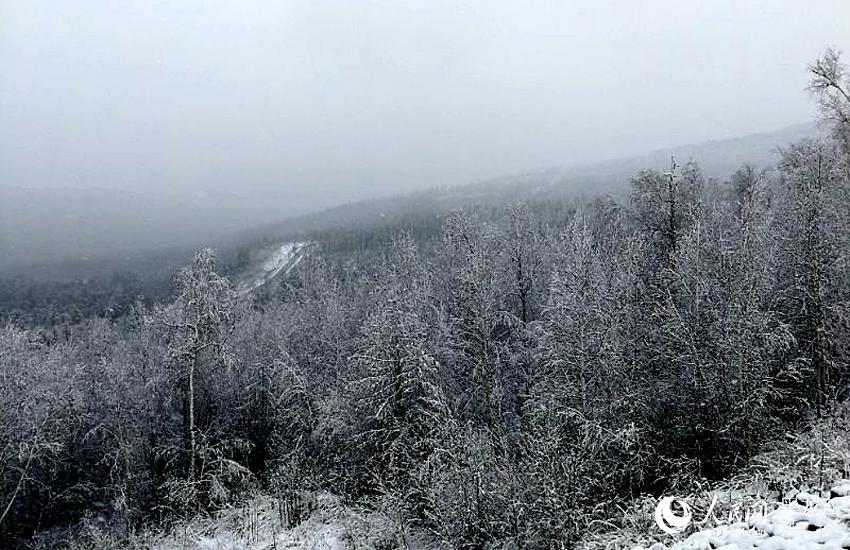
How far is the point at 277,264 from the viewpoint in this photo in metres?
157

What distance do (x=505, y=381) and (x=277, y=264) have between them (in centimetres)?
14142

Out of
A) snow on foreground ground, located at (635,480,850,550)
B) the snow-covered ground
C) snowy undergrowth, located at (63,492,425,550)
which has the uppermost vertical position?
snow on foreground ground, located at (635,480,850,550)

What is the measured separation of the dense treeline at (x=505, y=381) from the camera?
15.4m

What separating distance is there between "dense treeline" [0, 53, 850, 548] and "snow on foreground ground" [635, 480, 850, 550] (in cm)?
482

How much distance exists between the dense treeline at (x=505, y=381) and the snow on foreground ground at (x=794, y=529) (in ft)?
15.8

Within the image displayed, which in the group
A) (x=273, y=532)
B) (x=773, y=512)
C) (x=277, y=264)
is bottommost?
(x=273, y=532)

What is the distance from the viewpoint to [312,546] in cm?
1794

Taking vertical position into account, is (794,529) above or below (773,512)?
above

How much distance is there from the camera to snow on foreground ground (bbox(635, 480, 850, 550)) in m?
7.05
